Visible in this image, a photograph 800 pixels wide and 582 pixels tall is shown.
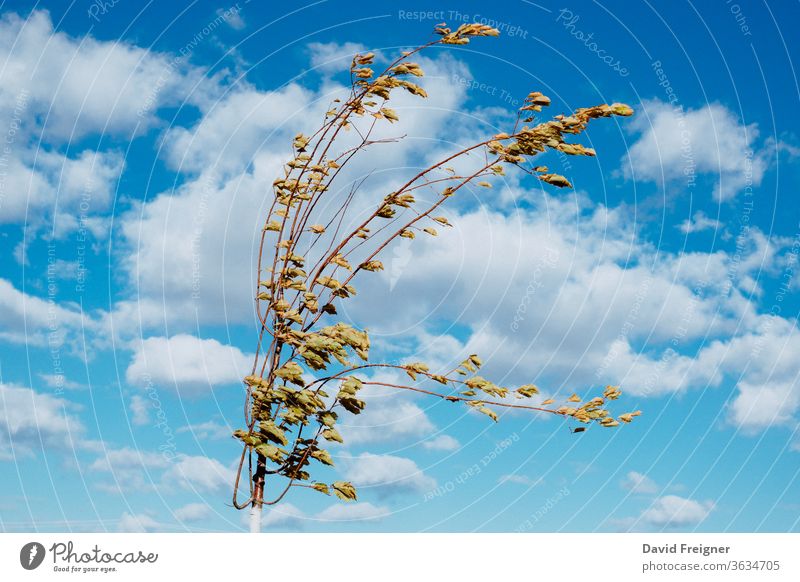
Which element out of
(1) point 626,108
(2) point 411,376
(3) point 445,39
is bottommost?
(2) point 411,376
